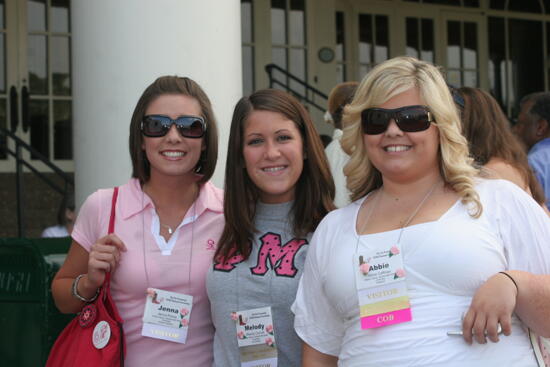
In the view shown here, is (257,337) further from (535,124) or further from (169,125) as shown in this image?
(535,124)

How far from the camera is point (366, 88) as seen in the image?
7.15ft

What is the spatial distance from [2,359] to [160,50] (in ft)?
5.77

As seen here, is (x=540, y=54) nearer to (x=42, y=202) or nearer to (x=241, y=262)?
(x=42, y=202)

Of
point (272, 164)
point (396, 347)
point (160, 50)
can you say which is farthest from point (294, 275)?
point (160, 50)

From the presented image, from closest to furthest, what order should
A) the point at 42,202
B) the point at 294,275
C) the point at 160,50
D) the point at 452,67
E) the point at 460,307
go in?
the point at 460,307 → the point at 294,275 → the point at 160,50 → the point at 42,202 → the point at 452,67

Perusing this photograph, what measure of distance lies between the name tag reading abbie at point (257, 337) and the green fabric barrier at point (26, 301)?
1145mm

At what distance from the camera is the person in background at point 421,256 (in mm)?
1943

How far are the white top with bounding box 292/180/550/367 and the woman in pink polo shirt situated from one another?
652 millimetres

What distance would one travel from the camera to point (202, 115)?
2.76 metres

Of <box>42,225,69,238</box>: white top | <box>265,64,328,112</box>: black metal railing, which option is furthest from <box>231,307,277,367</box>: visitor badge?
<box>265,64,328,112</box>: black metal railing

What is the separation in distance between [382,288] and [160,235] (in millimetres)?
933

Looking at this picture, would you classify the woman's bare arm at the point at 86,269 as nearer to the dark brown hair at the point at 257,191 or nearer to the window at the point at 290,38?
the dark brown hair at the point at 257,191

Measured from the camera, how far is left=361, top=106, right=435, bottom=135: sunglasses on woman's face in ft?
6.88

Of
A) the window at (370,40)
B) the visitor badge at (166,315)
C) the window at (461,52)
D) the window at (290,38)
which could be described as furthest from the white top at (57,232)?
the window at (461,52)
